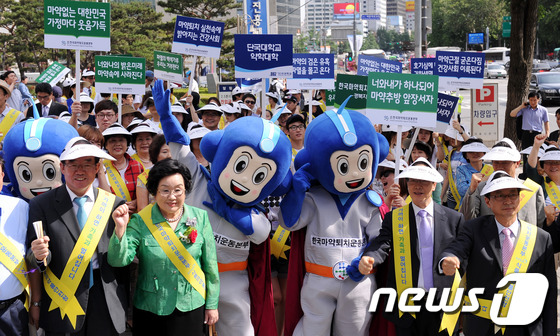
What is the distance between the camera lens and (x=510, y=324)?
4.46 m

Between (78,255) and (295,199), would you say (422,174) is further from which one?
(78,255)

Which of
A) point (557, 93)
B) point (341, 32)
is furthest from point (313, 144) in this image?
point (341, 32)

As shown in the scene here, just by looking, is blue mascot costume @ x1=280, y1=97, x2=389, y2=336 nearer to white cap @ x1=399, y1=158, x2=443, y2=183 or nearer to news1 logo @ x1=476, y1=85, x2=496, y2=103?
white cap @ x1=399, y1=158, x2=443, y2=183

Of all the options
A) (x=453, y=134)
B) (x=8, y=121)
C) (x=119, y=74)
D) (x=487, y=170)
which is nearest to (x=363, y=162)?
(x=487, y=170)

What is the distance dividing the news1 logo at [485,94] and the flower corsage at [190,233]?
949 centimetres

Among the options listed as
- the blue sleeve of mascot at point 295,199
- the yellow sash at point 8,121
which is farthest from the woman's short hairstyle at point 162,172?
the yellow sash at point 8,121

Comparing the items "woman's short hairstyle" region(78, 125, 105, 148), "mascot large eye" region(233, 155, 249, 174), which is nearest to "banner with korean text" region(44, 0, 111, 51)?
"woman's short hairstyle" region(78, 125, 105, 148)

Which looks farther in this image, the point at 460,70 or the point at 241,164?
the point at 460,70

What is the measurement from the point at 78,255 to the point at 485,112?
10.2 metres

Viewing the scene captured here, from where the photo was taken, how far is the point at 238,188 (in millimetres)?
4875

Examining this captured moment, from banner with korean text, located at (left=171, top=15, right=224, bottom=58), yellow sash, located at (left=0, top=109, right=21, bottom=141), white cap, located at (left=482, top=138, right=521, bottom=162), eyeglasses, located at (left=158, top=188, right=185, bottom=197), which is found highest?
banner with korean text, located at (left=171, top=15, right=224, bottom=58)

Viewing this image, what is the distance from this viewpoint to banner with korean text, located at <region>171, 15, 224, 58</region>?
9234 mm

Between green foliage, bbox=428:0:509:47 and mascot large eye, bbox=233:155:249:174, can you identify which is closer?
mascot large eye, bbox=233:155:249:174

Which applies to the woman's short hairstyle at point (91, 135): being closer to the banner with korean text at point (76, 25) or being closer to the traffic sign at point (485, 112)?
the banner with korean text at point (76, 25)
